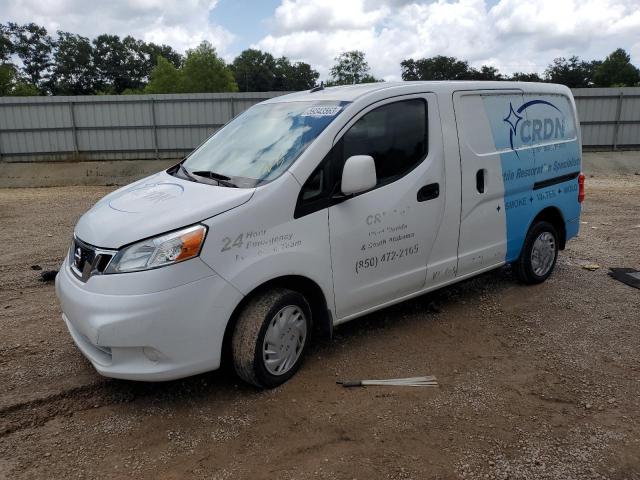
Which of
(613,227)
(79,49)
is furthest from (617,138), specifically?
(79,49)

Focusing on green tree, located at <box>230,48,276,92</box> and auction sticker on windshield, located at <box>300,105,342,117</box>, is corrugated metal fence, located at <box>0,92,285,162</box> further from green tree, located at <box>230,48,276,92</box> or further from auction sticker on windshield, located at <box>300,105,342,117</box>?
green tree, located at <box>230,48,276,92</box>

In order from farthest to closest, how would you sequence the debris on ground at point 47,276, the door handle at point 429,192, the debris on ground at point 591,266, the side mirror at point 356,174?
the debris on ground at point 591,266, the debris on ground at point 47,276, the door handle at point 429,192, the side mirror at point 356,174

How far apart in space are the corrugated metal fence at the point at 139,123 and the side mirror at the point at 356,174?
17.2 meters

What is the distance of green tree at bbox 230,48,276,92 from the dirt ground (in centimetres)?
8944

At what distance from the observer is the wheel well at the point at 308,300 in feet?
10.9

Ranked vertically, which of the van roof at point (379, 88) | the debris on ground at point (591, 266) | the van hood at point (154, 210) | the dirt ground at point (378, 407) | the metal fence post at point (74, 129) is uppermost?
the metal fence post at point (74, 129)

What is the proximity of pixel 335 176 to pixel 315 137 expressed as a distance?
30cm

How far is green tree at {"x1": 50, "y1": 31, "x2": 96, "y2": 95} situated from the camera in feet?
283

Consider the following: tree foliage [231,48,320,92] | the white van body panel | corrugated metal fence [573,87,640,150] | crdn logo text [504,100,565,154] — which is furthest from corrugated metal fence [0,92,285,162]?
tree foliage [231,48,320,92]

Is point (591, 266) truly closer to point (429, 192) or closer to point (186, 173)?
point (429, 192)

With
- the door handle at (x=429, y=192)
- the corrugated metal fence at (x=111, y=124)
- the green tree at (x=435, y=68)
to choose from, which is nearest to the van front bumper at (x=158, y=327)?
the door handle at (x=429, y=192)

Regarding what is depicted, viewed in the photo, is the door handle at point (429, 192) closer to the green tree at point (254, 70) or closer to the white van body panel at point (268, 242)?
the white van body panel at point (268, 242)

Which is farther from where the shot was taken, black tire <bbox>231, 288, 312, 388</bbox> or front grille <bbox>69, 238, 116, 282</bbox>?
black tire <bbox>231, 288, 312, 388</bbox>

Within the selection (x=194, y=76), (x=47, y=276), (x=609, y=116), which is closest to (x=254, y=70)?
(x=194, y=76)
